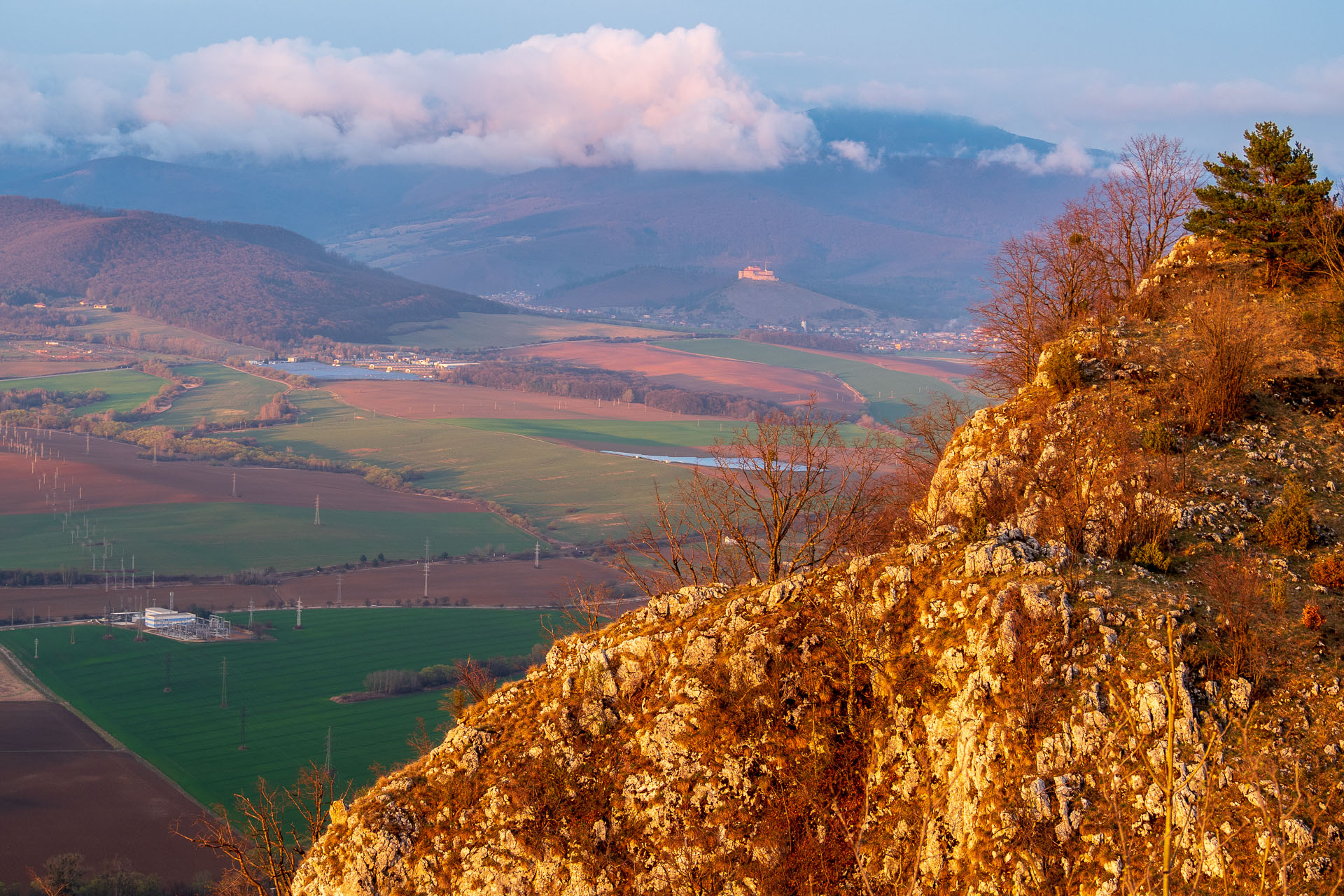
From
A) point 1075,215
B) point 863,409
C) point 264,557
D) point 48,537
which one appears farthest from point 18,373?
point 1075,215

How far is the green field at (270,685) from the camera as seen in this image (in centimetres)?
5731

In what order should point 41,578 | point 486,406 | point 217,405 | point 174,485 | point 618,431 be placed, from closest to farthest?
point 41,578, point 174,485, point 618,431, point 217,405, point 486,406

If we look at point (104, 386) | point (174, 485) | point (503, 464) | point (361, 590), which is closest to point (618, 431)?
point (503, 464)

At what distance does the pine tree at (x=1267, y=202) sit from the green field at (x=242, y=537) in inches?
3303

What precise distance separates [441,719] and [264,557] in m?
46.3

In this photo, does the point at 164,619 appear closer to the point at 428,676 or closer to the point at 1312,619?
the point at 428,676

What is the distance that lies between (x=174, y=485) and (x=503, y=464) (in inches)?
1547

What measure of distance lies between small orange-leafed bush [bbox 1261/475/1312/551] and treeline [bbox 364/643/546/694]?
55068 mm

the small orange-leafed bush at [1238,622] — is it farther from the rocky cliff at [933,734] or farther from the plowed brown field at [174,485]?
the plowed brown field at [174,485]

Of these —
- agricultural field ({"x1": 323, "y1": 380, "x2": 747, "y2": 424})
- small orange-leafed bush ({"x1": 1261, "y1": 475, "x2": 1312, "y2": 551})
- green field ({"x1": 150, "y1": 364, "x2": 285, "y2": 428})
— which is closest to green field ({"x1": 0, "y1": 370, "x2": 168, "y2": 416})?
green field ({"x1": 150, "y1": 364, "x2": 285, "y2": 428})

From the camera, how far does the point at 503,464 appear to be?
14025 cm

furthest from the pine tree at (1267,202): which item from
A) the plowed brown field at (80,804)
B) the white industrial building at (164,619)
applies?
the white industrial building at (164,619)

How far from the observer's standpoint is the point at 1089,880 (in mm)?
11203

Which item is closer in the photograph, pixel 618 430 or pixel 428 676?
pixel 428 676
